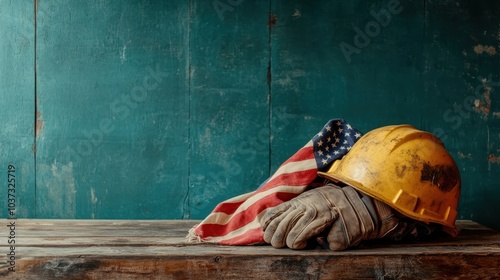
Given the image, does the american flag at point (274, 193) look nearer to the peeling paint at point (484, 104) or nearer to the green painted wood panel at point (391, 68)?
the green painted wood panel at point (391, 68)

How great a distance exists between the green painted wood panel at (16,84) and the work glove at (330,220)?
5.56 ft

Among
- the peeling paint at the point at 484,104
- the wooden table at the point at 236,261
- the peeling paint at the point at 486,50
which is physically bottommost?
the wooden table at the point at 236,261

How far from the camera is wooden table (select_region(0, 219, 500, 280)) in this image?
2.21 m

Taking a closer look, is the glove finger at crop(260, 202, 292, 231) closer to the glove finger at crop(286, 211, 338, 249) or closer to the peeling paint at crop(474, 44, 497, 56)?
the glove finger at crop(286, 211, 338, 249)

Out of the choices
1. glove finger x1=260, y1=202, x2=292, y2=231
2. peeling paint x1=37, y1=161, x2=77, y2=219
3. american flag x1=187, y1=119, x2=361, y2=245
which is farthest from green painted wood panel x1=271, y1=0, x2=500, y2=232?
peeling paint x1=37, y1=161, x2=77, y2=219

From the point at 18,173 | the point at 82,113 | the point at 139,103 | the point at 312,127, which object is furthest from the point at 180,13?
the point at 18,173

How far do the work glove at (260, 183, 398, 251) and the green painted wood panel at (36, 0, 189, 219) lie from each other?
1.11m

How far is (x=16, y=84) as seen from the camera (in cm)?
324

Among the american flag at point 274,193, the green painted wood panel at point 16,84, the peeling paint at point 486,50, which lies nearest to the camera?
the american flag at point 274,193

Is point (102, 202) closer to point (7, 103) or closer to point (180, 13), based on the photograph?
point (7, 103)

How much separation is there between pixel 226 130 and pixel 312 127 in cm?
53

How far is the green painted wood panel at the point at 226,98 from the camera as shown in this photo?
3293 millimetres

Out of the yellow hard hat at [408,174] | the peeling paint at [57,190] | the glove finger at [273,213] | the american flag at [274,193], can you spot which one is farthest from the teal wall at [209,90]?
the glove finger at [273,213]

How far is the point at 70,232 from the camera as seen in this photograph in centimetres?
273
